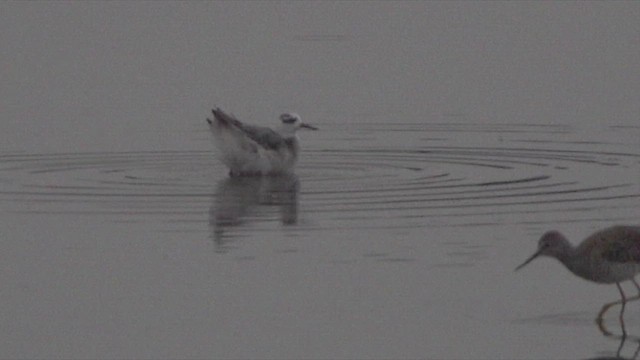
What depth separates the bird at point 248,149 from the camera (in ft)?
69.2

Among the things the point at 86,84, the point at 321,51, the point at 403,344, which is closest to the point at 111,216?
the point at 403,344

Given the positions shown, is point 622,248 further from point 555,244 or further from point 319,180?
point 319,180

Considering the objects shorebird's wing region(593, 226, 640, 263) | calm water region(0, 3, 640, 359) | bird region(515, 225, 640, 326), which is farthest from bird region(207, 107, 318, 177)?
shorebird's wing region(593, 226, 640, 263)

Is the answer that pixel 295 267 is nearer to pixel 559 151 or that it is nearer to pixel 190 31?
pixel 559 151

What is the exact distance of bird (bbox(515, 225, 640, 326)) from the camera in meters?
13.1

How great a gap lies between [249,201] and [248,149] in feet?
7.74

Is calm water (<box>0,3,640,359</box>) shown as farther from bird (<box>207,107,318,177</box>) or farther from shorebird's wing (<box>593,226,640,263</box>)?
shorebird's wing (<box>593,226,640,263</box>)

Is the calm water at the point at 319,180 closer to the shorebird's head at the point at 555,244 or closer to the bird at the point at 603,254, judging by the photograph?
the bird at the point at 603,254

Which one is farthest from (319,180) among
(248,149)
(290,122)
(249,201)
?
(290,122)

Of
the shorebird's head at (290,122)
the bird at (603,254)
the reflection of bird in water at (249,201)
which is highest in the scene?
the shorebird's head at (290,122)

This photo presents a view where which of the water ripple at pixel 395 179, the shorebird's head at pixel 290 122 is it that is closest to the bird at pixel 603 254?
the water ripple at pixel 395 179

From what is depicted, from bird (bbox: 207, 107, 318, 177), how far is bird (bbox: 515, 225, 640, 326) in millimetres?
8111

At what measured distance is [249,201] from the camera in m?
18.9

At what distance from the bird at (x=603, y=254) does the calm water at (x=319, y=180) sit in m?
0.29
